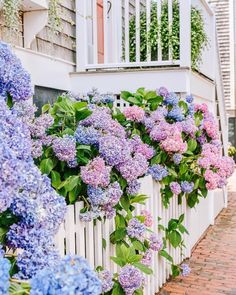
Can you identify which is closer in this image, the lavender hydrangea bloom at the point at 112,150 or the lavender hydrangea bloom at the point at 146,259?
the lavender hydrangea bloom at the point at 112,150

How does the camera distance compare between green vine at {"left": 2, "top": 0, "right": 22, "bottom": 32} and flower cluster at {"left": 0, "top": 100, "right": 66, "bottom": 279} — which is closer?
flower cluster at {"left": 0, "top": 100, "right": 66, "bottom": 279}

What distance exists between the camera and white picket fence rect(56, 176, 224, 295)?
2278 mm

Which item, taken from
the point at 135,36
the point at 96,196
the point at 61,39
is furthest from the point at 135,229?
the point at 135,36

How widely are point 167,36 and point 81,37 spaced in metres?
0.87

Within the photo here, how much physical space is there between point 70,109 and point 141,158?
19.2 inches

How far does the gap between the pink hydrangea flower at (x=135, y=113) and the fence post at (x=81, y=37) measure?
156 cm

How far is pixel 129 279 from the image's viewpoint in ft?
7.80

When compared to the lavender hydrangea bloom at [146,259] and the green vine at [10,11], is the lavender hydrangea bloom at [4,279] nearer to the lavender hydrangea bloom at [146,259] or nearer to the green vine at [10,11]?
the lavender hydrangea bloom at [146,259]

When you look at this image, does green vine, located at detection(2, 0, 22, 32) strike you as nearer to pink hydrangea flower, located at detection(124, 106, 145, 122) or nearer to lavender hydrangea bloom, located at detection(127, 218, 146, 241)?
pink hydrangea flower, located at detection(124, 106, 145, 122)

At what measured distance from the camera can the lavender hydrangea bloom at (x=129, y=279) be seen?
7.80 ft

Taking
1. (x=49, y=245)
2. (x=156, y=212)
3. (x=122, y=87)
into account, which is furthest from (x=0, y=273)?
(x=122, y=87)

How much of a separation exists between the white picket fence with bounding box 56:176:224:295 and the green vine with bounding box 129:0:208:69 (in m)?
1.63

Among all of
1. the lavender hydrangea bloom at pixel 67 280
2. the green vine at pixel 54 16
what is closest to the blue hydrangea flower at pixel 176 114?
the green vine at pixel 54 16

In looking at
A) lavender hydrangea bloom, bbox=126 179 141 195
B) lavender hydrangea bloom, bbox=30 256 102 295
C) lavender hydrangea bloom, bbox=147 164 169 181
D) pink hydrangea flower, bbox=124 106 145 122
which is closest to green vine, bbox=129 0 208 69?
→ pink hydrangea flower, bbox=124 106 145 122
